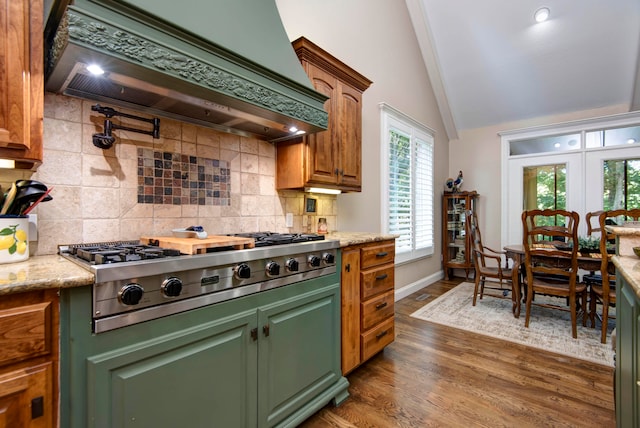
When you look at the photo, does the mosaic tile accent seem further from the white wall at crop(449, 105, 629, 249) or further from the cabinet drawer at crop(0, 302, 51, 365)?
the white wall at crop(449, 105, 629, 249)

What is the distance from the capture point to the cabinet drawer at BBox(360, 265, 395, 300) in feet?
7.34

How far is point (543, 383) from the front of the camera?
220 centimetres

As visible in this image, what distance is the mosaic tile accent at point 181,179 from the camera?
1.74 m

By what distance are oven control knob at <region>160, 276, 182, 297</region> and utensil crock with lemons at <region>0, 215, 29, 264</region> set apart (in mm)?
597

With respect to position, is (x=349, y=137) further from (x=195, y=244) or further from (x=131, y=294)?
(x=131, y=294)

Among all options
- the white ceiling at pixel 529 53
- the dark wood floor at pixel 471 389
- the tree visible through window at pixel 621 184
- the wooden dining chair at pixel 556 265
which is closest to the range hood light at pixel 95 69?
the dark wood floor at pixel 471 389

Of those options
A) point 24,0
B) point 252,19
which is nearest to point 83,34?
point 24,0

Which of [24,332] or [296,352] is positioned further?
[296,352]

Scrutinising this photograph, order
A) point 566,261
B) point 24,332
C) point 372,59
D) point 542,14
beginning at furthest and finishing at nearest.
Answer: point 542,14 → point 372,59 → point 566,261 → point 24,332

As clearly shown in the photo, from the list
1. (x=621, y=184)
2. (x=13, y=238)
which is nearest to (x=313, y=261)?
(x=13, y=238)

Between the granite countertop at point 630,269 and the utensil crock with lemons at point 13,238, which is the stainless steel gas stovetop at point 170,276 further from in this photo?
the granite countertop at point 630,269

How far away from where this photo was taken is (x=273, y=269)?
1.53m

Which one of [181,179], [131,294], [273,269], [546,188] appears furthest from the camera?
[546,188]

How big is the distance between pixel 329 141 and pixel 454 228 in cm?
395
